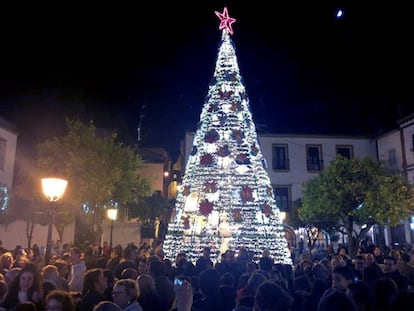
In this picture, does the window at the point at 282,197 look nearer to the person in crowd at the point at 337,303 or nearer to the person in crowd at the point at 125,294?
the person in crowd at the point at 125,294

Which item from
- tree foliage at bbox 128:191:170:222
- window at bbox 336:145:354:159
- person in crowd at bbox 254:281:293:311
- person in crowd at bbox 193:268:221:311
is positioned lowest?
person in crowd at bbox 193:268:221:311

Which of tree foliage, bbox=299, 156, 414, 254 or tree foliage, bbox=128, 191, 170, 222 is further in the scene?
tree foliage, bbox=128, 191, 170, 222

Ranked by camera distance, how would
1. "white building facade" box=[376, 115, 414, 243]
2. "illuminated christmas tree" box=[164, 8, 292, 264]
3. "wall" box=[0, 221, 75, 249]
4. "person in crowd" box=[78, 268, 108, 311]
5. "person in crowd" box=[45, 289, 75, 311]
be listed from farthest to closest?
"white building facade" box=[376, 115, 414, 243] < "wall" box=[0, 221, 75, 249] < "illuminated christmas tree" box=[164, 8, 292, 264] < "person in crowd" box=[78, 268, 108, 311] < "person in crowd" box=[45, 289, 75, 311]

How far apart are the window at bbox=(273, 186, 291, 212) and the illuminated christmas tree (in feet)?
66.5

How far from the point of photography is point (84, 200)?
2312 cm

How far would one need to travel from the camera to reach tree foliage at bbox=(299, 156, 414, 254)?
24453 mm

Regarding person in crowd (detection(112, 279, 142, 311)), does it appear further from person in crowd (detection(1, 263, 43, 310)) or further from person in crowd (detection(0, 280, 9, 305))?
person in crowd (detection(0, 280, 9, 305))

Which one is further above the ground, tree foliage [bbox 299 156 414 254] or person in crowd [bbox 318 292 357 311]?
tree foliage [bbox 299 156 414 254]

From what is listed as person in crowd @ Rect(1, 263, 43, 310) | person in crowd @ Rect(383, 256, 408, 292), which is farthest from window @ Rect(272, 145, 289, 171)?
person in crowd @ Rect(1, 263, 43, 310)

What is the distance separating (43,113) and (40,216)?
773 centimetres

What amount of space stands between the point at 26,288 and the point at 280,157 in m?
31.7

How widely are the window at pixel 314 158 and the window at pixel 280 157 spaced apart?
1.93m

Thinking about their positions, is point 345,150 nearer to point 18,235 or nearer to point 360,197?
point 360,197

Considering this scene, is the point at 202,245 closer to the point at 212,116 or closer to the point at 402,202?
the point at 212,116
